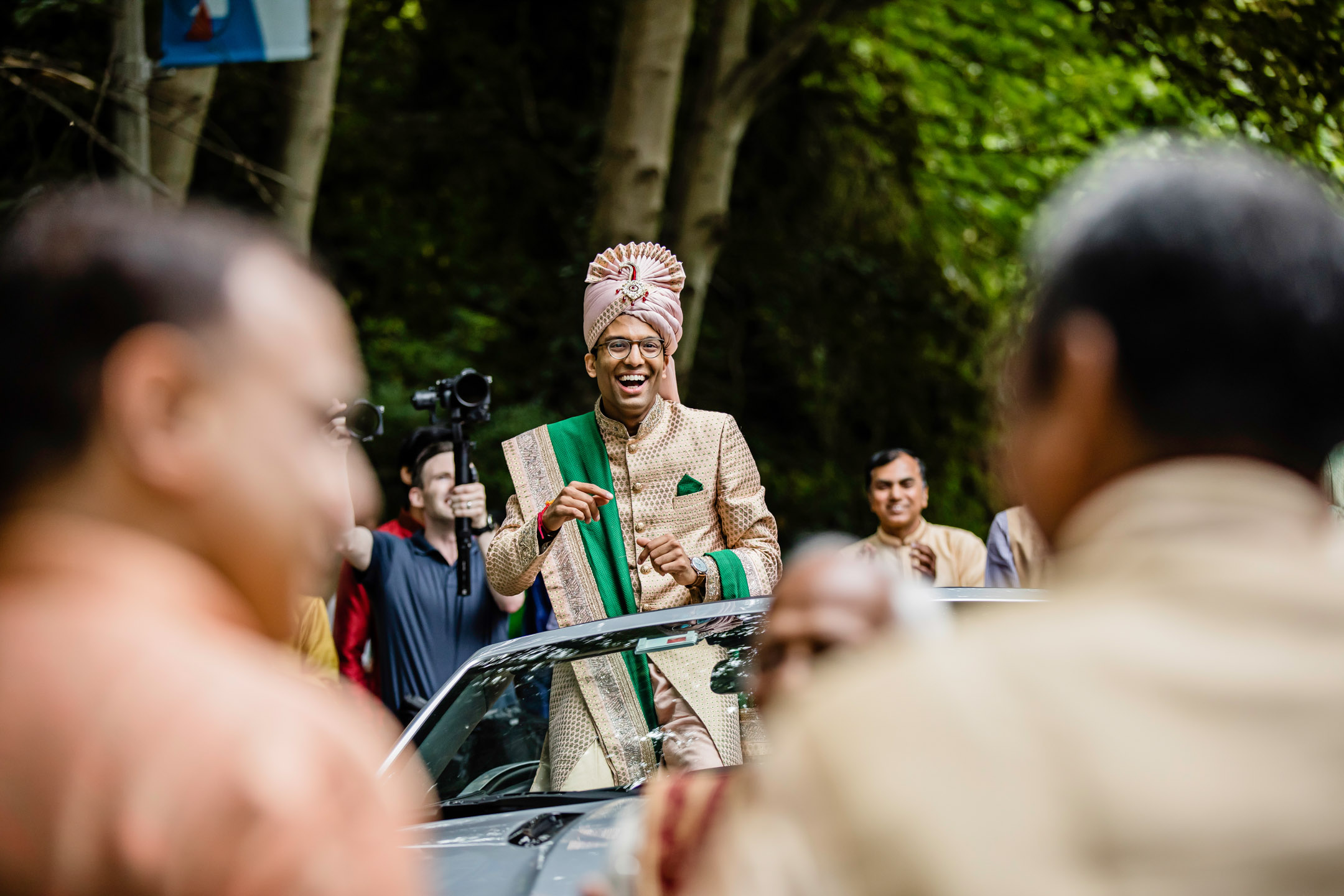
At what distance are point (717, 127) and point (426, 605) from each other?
14.6ft

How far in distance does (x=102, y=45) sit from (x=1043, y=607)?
910 centimetres

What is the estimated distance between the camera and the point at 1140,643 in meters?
0.84

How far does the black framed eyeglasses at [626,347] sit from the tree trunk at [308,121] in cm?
340

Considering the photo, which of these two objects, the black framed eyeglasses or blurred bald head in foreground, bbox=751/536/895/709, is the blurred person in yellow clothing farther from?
blurred bald head in foreground, bbox=751/536/895/709

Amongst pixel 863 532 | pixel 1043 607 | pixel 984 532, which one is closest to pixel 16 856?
pixel 1043 607

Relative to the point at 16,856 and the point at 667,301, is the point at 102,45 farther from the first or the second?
the point at 16,856

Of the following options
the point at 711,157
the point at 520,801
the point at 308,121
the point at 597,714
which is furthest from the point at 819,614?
the point at 711,157

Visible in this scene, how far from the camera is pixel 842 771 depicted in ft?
2.79

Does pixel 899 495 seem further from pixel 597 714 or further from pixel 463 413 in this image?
pixel 597 714

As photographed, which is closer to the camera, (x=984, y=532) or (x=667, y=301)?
(x=667, y=301)

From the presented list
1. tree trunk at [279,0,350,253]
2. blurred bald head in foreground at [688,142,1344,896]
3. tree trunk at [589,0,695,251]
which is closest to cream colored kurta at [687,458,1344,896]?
blurred bald head in foreground at [688,142,1344,896]

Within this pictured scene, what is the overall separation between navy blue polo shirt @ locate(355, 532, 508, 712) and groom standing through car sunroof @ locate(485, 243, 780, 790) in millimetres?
940

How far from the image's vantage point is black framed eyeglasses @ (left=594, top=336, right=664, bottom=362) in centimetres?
406

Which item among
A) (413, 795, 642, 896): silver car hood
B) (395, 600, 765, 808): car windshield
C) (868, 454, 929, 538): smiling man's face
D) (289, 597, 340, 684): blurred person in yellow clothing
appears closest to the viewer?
(413, 795, 642, 896): silver car hood
